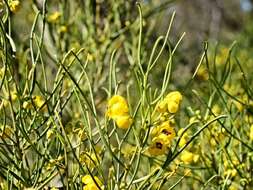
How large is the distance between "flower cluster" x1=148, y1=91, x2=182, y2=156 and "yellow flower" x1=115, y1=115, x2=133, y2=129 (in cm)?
6

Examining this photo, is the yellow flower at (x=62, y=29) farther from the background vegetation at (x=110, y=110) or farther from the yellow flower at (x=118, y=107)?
the yellow flower at (x=118, y=107)

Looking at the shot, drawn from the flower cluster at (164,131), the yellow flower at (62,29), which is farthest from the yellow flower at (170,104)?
the yellow flower at (62,29)

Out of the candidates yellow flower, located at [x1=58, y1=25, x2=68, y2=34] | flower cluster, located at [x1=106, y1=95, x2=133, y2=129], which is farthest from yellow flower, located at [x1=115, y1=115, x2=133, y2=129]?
yellow flower, located at [x1=58, y1=25, x2=68, y2=34]

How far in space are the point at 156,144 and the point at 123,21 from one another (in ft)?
4.24

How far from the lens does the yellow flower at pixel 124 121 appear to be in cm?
98

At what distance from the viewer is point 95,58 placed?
209cm

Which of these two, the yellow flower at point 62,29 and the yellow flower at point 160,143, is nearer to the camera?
the yellow flower at point 160,143

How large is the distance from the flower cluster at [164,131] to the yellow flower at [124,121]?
0.06m

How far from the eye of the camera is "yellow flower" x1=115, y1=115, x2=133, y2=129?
38.6 inches

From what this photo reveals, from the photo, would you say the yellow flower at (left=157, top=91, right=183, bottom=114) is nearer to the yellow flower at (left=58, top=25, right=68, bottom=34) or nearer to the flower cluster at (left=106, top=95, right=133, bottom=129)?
the flower cluster at (left=106, top=95, right=133, bottom=129)

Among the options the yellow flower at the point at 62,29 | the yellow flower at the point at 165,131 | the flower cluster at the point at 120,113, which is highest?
the yellow flower at the point at 62,29

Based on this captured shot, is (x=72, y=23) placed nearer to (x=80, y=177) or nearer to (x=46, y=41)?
(x=46, y=41)

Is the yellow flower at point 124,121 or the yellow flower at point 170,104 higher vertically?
the yellow flower at point 170,104

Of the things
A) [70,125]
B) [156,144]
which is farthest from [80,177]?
[70,125]
